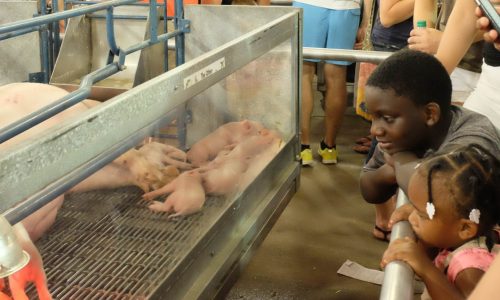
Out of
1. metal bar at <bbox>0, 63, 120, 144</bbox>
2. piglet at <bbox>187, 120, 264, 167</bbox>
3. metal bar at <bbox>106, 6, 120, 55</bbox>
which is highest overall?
metal bar at <bbox>106, 6, 120, 55</bbox>

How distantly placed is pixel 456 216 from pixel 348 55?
4.92 ft

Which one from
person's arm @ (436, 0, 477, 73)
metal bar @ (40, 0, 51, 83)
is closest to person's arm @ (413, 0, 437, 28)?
person's arm @ (436, 0, 477, 73)

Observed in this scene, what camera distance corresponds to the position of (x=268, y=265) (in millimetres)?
2691

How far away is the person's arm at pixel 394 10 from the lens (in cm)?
308

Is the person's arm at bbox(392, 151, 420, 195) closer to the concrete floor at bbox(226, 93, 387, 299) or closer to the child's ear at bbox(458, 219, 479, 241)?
the child's ear at bbox(458, 219, 479, 241)

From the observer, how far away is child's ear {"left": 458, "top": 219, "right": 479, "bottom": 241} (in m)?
1.19

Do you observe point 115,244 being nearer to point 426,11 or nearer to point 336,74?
point 426,11

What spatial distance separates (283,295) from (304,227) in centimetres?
64

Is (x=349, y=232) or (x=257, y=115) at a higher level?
(x=257, y=115)

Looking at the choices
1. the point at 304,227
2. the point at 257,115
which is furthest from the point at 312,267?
the point at 257,115

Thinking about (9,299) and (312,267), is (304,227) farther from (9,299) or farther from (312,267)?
(9,299)

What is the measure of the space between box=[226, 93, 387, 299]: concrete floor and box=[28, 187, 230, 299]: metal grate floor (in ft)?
2.61

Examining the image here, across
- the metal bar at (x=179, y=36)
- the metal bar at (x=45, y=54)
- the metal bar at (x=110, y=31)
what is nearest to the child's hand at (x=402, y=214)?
the metal bar at (x=110, y=31)

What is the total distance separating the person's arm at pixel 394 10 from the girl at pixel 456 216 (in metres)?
2.00
